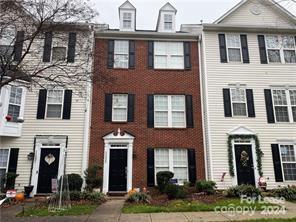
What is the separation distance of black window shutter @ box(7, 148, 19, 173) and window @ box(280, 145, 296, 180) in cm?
1382

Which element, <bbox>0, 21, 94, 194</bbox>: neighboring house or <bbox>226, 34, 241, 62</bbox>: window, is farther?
<bbox>226, 34, 241, 62</bbox>: window

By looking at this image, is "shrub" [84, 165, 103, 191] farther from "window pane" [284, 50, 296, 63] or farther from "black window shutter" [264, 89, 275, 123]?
"window pane" [284, 50, 296, 63]

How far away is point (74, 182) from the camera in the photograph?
11.9 metres

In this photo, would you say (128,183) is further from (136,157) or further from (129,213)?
(129,213)

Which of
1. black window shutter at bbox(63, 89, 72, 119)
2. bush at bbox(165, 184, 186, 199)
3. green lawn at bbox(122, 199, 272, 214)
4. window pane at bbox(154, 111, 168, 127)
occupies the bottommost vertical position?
green lawn at bbox(122, 199, 272, 214)

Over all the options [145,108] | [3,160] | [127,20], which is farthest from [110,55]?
[3,160]

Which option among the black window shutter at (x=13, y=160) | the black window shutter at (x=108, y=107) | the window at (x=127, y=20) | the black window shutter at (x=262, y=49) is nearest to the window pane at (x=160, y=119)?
the black window shutter at (x=108, y=107)

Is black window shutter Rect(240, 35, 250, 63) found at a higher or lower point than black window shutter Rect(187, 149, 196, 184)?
higher

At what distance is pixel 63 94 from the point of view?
13812 mm

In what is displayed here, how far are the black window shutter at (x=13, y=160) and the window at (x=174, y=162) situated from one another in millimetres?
7069

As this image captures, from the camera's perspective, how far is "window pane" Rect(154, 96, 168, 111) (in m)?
14.3

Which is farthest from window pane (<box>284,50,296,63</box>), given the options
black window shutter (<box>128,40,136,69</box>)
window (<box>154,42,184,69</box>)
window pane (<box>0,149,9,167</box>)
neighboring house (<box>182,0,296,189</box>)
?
window pane (<box>0,149,9,167</box>)

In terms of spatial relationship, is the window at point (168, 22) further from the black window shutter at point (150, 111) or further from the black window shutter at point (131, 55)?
the black window shutter at point (150, 111)

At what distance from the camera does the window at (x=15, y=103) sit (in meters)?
12.9
